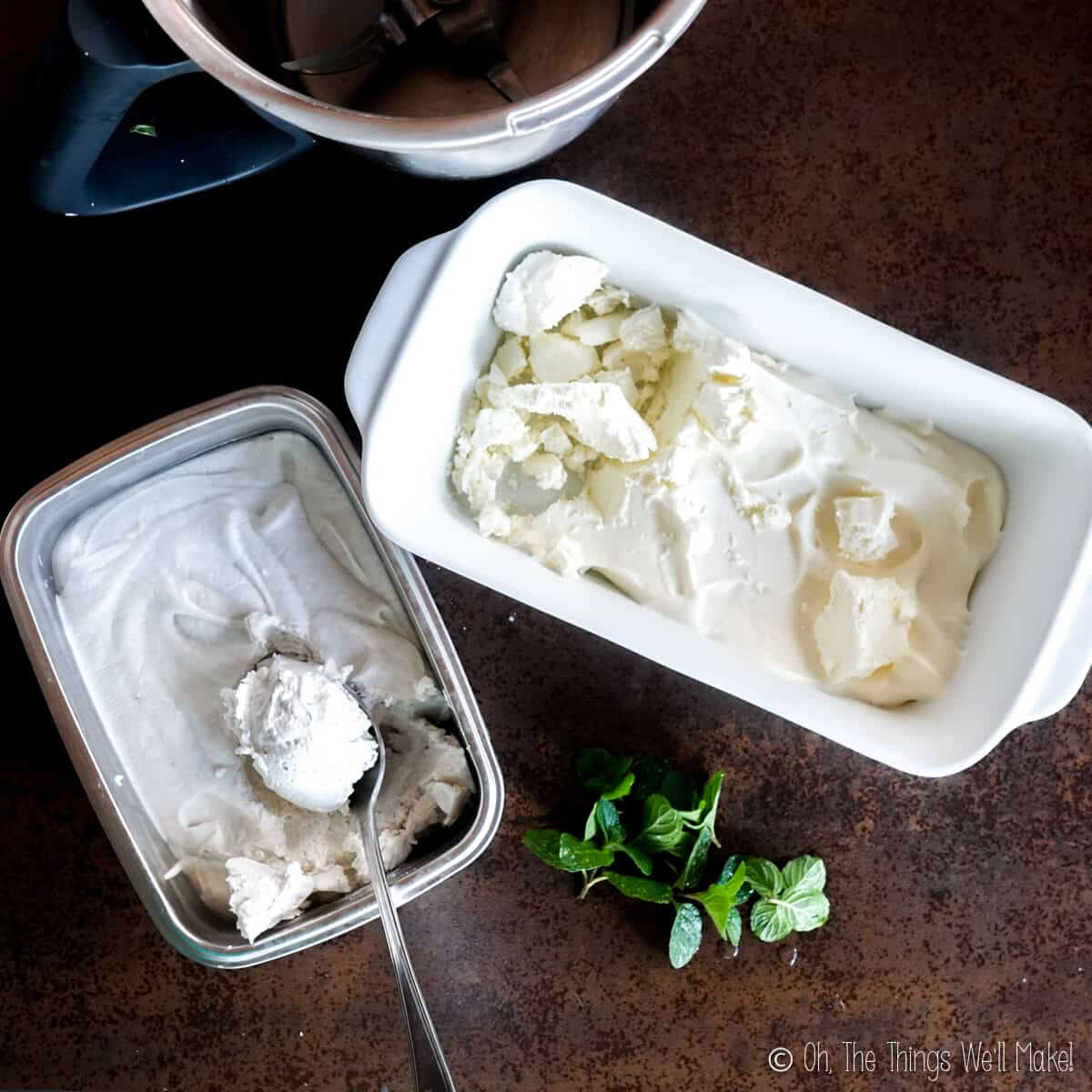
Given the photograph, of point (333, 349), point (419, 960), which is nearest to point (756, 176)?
point (333, 349)

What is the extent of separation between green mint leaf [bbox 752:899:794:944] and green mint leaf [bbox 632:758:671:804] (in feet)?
0.48

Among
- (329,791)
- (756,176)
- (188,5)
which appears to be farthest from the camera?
(756,176)

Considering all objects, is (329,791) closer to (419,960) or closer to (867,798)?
(419,960)

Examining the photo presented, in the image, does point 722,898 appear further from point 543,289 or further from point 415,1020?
point 543,289

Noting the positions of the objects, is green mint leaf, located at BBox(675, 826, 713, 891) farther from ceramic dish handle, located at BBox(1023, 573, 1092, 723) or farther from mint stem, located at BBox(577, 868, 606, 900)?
ceramic dish handle, located at BBox(1023, 573, 1092, 723)

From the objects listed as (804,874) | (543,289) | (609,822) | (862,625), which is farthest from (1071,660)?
(543,289)

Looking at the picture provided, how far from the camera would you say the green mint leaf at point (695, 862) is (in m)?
0.93

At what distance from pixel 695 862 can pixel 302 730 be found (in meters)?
0.38

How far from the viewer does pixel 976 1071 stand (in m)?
0.99

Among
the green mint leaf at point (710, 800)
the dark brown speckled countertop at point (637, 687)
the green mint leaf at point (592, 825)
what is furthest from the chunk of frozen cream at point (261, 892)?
the green mint leaf at point (710, 800)

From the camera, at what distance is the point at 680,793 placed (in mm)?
937

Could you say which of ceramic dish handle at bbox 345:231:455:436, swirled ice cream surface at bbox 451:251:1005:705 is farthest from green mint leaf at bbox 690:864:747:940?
ceramic dish handle at bbox 345:231:455:436

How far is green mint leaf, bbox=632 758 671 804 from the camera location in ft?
3.08

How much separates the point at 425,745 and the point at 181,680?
220mm
